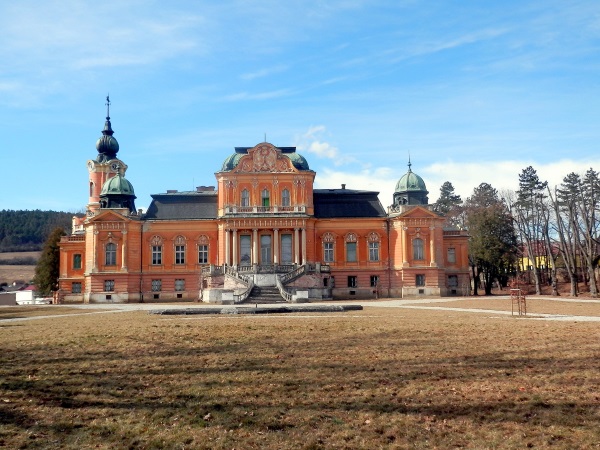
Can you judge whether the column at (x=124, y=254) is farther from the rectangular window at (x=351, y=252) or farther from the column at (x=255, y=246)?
the rectangular window at (x=351, y=252)

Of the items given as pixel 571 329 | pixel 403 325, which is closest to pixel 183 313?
pixel 403 325

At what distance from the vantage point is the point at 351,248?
201 ft

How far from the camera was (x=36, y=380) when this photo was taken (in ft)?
40.0

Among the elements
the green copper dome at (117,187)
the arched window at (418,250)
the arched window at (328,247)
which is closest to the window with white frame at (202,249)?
the green copper dome at (117,187)

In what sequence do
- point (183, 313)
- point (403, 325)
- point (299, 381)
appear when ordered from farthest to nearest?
point (183, 313) → point (403, 325) → point (299, 381)

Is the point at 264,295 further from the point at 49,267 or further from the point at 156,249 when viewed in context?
the point at 49,267

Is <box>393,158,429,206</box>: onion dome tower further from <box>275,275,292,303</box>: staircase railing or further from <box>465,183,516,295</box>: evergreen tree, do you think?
<box>275,275,292,303</box>: staircase railing

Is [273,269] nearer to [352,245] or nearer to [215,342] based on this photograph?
[352,245]

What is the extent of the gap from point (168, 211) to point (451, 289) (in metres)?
30.3

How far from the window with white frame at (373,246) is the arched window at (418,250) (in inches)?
151

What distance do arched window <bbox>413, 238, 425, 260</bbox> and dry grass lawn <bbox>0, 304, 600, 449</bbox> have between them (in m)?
41.3

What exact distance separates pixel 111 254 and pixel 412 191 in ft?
101

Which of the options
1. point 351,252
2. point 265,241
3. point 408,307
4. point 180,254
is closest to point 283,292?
point 265,241

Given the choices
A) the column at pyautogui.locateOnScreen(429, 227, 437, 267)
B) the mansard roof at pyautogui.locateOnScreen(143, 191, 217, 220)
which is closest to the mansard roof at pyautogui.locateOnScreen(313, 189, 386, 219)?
the column at pyautogui.locateOnScreen(429, 227, 437, 267)
